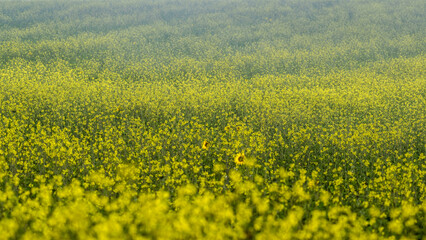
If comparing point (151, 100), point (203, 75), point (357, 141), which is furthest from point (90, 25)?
point (357, 141)

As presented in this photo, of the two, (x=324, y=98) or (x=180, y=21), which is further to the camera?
(x=180, y=21)

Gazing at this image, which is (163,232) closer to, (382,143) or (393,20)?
(382,143)

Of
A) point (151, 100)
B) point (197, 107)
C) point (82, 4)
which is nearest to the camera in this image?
point (197, 107)

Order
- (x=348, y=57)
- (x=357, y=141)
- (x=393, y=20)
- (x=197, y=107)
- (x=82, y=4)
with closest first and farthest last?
1. (x=357, y=141)
2. (x=197, y=107)
3. (x=348, y=57)
4. (x=393, y=20)
5. (x=82, y=4)

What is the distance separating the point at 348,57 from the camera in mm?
38406

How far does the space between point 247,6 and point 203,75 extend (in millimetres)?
35309

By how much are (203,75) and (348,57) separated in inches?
732

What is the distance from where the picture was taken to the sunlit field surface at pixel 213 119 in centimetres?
727

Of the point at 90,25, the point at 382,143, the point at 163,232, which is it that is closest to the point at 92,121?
the point at 163,232

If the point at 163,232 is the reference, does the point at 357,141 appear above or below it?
below

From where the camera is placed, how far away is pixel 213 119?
19.2 meters

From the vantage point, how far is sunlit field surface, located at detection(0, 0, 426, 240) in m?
7.27

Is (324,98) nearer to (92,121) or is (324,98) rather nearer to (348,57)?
(92,121)

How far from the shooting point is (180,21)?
54250mm
